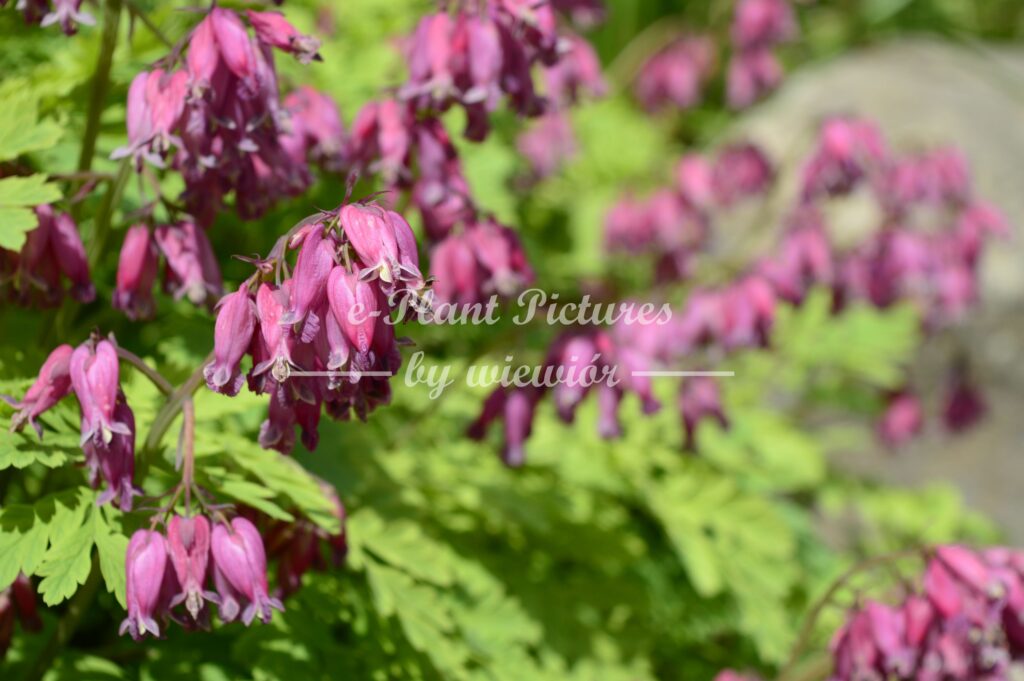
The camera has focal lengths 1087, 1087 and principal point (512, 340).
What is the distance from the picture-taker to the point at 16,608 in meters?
2.39

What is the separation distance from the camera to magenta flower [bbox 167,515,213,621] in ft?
6.22

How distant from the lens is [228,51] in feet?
6.99

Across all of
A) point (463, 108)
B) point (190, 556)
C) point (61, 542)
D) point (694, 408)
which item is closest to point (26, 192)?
point (61, 542)

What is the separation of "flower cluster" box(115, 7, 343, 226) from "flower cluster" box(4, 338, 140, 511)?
1.42ft

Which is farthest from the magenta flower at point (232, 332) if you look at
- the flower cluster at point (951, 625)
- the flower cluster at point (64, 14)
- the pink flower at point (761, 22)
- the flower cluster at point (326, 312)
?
the pink flower at point (761, 22)

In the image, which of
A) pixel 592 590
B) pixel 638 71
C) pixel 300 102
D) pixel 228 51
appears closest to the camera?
pixel 228 51

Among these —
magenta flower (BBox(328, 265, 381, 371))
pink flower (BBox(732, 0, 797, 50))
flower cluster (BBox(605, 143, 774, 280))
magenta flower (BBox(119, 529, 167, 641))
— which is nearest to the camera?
magenta flower (BBox(328, 265, 381, 371))

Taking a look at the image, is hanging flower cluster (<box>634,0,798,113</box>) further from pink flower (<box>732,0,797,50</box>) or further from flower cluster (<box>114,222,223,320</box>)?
flower cluster (<box>114,222,223,320</box>)

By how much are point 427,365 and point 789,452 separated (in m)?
1.51

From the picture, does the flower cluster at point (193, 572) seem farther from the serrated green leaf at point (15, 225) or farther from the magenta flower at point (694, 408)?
the magenta flower at point (694, 408)

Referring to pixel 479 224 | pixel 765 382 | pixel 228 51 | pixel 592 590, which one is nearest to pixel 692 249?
pixel 765 382

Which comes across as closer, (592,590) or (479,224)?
(479,224)

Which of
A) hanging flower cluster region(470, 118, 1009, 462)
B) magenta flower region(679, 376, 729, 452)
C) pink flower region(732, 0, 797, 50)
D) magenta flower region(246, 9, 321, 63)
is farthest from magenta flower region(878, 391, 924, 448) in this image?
magenta flower region(246, 9, 321, 63)

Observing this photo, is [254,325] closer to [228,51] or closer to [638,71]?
[228,51]
